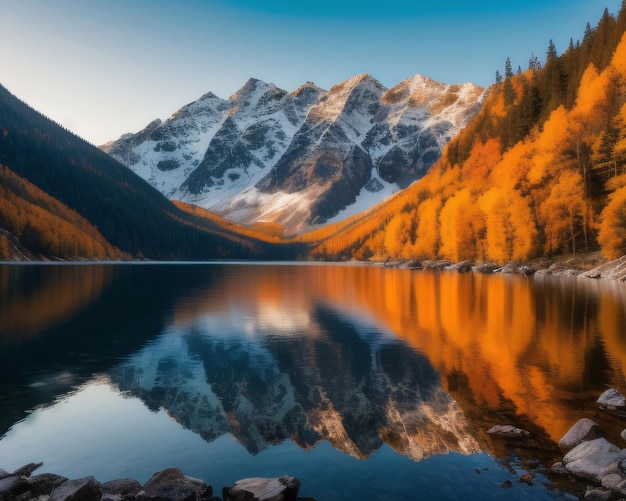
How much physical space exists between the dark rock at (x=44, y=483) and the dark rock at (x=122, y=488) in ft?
4.02

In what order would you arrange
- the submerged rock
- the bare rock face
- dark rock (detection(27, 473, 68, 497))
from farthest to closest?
the bare rock face < the submerged rock < dark rock (detection(27, 473, 68, 497))

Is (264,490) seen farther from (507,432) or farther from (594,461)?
(594,461)

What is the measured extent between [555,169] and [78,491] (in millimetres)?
87579

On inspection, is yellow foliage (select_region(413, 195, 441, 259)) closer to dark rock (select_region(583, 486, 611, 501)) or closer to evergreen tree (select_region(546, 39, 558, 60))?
evergreen tree (select_region(546, 39, 558, 60))

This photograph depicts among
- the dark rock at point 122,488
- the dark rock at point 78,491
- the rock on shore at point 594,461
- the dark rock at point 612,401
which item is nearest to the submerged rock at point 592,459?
the rock on shore at point 594,461

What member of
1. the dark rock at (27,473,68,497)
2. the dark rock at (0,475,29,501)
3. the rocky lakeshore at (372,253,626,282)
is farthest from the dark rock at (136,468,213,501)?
the rocky lakeshore at (372,253,626,282)

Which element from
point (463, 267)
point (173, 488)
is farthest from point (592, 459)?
point (463, 267)

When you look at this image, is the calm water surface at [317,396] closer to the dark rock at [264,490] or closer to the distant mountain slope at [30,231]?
the dark rock at [264,490]

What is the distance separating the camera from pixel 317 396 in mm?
18953

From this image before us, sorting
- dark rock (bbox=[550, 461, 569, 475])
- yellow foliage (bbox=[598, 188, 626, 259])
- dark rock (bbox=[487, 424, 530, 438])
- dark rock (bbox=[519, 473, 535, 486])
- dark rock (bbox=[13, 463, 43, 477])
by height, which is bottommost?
dark rock (bbox=[519, 473, 535, 486])

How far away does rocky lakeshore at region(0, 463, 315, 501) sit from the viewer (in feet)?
33.3

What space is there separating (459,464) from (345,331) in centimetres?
2142

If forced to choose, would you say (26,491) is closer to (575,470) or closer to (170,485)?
(170,485)

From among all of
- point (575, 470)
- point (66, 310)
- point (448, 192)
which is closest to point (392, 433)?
point (575, 470)
